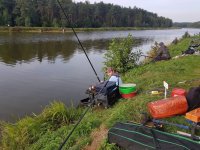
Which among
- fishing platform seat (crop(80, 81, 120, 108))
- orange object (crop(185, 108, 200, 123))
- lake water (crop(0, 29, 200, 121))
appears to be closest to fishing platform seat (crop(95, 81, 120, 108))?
fishing platform seat (crop(80, 81, 120, 108))

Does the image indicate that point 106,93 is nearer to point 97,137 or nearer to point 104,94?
point 104,94

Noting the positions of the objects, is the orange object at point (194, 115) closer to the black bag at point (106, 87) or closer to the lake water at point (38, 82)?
the black bag at point (106, 87)

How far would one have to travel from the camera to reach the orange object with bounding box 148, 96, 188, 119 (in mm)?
5594

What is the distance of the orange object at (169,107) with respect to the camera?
559cm

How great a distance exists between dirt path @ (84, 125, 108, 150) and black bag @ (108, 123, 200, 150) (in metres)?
0.36

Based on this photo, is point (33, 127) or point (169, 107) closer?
point (169, 107)

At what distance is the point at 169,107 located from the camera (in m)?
5.63

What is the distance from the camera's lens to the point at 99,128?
5.84m

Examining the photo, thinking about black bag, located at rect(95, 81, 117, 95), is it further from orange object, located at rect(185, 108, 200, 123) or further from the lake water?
the lake water

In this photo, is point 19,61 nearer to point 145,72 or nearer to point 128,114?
point 145,72

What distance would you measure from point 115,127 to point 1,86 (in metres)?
8.76

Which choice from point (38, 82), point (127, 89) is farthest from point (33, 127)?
point (38, 82)

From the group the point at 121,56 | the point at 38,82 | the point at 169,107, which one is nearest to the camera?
the point at 169,107

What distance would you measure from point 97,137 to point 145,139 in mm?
1176
